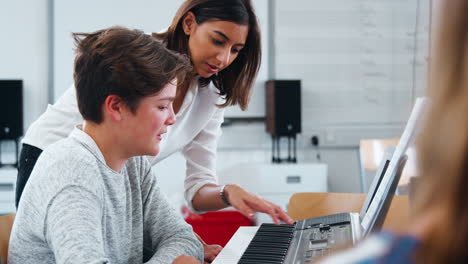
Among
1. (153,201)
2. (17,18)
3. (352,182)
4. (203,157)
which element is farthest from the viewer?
(352,182)

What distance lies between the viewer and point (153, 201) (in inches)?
51.7

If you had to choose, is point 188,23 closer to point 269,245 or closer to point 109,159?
point 109,159

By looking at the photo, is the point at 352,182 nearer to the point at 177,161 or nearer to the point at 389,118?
the point at 389,118

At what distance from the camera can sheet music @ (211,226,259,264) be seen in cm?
101

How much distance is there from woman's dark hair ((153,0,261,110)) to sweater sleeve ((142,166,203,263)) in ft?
1.58

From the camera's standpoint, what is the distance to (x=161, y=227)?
1.29 m

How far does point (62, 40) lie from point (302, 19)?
1933mm

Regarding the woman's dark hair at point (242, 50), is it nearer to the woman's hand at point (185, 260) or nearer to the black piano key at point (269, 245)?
the black piano key at point (269, 245)

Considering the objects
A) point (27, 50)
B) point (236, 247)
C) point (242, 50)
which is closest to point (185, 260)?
point (236, 247)

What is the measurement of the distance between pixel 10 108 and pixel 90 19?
3.01 ft

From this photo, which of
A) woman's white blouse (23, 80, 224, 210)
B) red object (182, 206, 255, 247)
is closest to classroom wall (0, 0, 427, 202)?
red object (182, 206, 255, 247)

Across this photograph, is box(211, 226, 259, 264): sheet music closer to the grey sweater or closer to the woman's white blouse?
the grey sweater

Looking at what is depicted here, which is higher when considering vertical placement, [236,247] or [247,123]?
[247,123]

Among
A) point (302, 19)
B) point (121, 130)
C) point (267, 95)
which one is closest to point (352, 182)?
point (267, 95)
